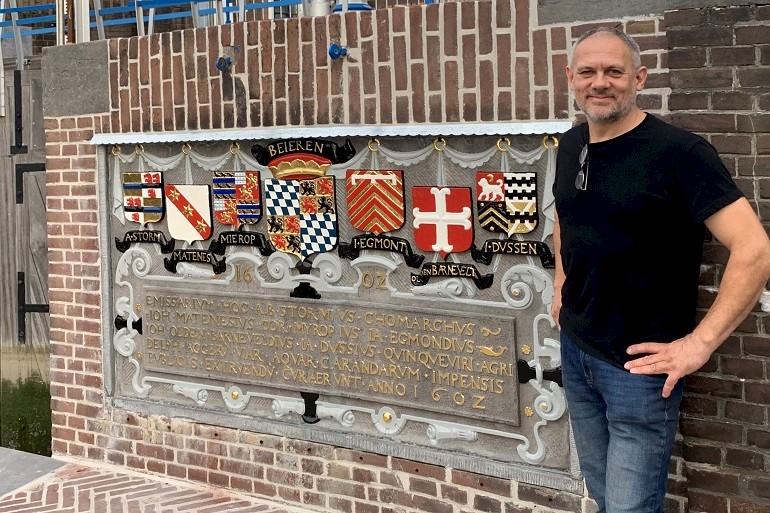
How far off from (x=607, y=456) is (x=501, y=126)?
1586 mm

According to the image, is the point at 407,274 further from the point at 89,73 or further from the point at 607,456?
the point at 89,73

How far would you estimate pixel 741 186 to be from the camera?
12.7 feet

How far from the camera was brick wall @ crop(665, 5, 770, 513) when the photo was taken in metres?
3.85

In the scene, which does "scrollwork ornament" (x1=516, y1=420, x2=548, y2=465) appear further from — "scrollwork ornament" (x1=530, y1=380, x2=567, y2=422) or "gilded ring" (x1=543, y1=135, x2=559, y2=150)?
"gilded ring" (x1=543, y1=135, x2=559, y2=150)

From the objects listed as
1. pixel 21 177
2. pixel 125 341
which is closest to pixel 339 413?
pixel 125 341

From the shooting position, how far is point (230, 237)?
5.54 metres

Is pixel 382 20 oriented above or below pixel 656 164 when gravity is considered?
above

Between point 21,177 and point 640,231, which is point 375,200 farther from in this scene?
point 21,177

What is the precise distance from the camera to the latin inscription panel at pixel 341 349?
4.71m

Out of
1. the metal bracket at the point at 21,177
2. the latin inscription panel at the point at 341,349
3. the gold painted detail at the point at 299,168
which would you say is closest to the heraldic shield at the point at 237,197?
the gold painted detail at the point at 299,168

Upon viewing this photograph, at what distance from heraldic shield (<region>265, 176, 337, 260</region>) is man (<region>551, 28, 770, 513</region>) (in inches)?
74.2

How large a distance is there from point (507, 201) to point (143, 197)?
2.31m

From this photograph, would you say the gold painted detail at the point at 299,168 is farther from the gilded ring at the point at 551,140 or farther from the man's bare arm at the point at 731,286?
the man's bare arm at the point at 731,286

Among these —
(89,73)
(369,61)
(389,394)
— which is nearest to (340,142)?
(369,61)
